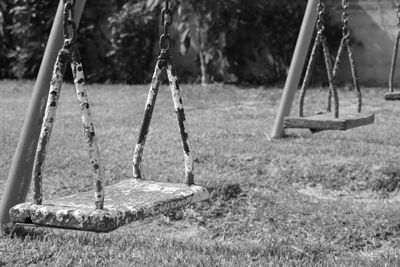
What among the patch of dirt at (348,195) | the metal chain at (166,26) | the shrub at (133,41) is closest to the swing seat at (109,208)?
the metal chain at (166,26)

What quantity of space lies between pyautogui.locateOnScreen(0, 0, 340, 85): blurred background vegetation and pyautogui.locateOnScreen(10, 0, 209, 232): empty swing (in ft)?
27.0

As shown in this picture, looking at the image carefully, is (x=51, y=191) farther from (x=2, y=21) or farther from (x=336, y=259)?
(x=2, y=21)

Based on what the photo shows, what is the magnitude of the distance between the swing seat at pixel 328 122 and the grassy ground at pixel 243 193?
0.51 metres

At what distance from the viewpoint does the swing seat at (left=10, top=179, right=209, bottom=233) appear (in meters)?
2.88

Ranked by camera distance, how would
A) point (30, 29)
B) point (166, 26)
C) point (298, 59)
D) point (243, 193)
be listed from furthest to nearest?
point (30, 29) < point (298, 59) < point (243, 193) < point (166, 26)

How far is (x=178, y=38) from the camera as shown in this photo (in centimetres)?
1373

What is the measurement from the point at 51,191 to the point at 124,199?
2400 mm

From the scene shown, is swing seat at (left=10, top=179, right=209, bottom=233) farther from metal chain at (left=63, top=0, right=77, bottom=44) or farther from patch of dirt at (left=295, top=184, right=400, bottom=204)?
patch of dirt at (left=295, top=184, right=400, bottom=204)

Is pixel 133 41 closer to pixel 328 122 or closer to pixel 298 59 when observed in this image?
pixel 298 59

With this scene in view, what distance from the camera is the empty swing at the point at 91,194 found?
2.93 meters

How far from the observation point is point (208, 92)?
39.0 feet

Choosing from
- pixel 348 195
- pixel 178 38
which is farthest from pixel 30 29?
pixel 348 195

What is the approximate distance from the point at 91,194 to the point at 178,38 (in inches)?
411

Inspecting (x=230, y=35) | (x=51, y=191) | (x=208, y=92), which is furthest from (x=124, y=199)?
(x=230, y=35)
